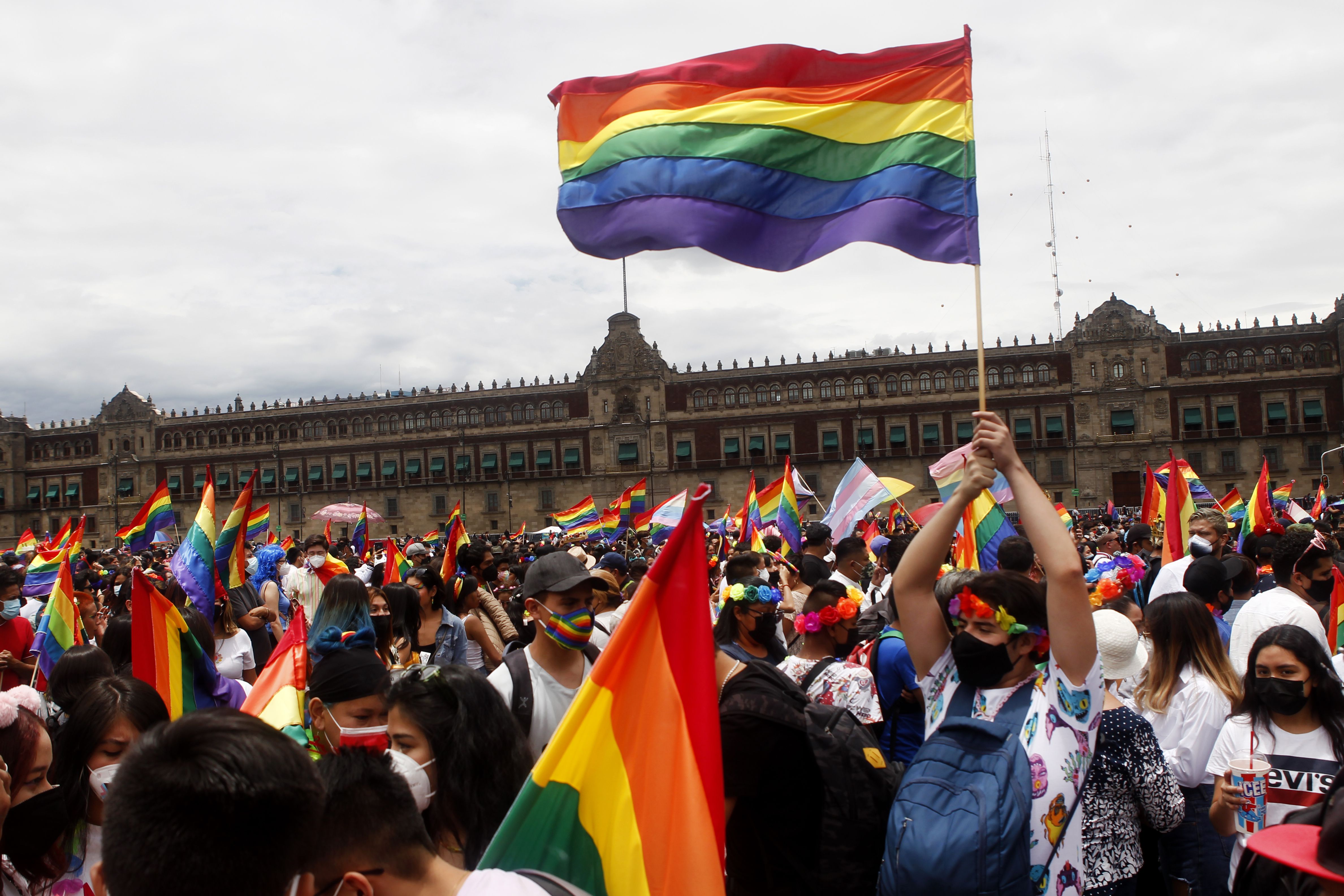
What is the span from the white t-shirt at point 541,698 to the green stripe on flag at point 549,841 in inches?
59.0

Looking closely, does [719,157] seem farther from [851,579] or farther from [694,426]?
[694,426]

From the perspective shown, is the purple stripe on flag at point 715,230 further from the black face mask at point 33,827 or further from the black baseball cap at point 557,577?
the black face mask at point 33,827

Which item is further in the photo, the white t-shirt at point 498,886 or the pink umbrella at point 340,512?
the pink umbrella at point 340,512

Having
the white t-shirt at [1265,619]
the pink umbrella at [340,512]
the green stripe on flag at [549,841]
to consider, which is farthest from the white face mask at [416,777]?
the pink umbrella at [340,512]

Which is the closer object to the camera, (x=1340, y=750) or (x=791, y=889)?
(x=791, y=889)

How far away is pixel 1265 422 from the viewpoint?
4888 cm

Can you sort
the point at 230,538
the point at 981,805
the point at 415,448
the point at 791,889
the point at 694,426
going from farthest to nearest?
1. the point at 415,448
2. the point at 694,426
3. the point at 230,538
4. the point at 791,889
5. the point at 981,805

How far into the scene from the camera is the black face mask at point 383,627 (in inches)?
243

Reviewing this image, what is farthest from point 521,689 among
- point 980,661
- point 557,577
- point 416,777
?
point 980,661

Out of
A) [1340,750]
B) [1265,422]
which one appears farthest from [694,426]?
[1340,750]

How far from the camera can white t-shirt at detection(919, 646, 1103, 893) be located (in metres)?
2.86

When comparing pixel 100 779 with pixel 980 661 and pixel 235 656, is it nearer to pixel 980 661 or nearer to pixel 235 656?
pixel 980 661

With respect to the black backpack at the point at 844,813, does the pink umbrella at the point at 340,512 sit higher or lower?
higher

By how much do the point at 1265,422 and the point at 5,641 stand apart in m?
54.8
